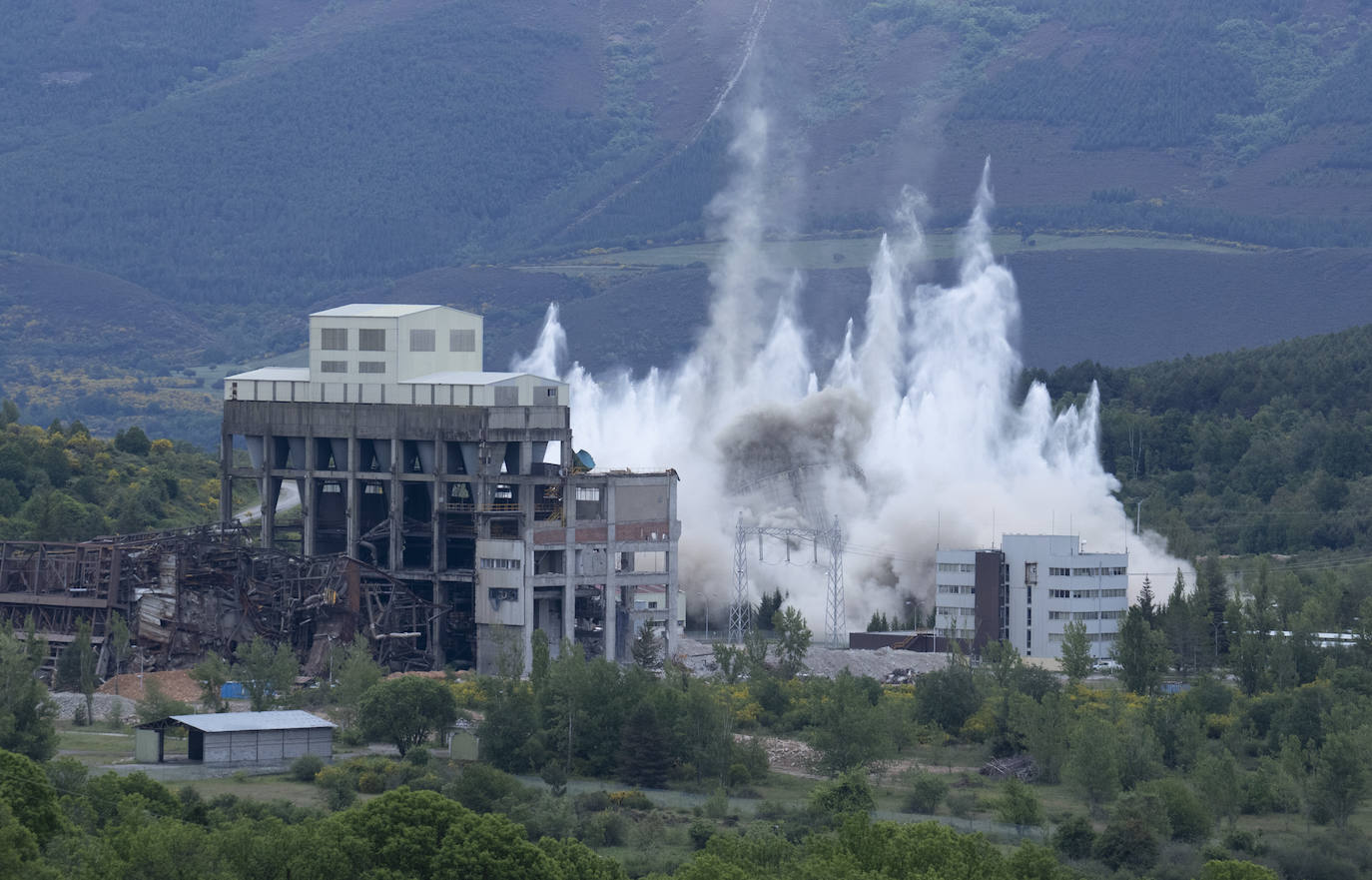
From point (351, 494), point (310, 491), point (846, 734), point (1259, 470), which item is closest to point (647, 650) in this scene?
point (351, 494)

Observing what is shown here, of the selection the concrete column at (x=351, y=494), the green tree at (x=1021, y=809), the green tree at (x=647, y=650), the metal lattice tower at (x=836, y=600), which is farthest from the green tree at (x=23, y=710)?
the metal lattice tower at (x=836, y=600)

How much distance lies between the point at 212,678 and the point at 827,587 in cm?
4552

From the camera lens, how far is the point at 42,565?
112375 mm

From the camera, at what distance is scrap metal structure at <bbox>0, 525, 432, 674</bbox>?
109 meters

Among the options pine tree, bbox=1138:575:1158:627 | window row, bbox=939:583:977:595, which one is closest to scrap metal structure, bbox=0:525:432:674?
window row, bbox=939:583:977:595

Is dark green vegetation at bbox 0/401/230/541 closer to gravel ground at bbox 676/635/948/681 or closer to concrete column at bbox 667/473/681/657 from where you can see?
concrete column at bbox 667/473/681/657

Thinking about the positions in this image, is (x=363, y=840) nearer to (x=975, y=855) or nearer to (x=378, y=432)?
(x=975, y=855)

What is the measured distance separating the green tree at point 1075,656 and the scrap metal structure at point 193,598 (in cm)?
2663

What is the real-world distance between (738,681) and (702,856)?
42.7 metres

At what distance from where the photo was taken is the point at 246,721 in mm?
86938

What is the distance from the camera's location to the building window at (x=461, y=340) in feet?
398

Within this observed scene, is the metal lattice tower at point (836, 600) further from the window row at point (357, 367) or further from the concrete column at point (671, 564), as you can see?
the window row at point (357, 367)

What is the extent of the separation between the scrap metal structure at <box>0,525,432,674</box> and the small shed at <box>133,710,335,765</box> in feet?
70.0

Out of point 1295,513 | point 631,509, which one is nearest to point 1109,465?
point 1295,513
